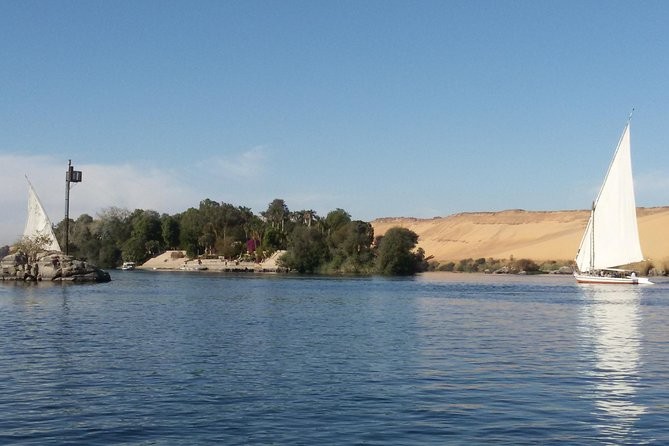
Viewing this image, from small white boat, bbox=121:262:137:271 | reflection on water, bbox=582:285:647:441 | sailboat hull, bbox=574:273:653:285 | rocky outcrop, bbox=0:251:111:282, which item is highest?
small white boat, bbox=121:262:137:271

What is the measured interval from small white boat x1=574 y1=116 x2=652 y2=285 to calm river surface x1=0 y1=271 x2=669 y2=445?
38530 mm

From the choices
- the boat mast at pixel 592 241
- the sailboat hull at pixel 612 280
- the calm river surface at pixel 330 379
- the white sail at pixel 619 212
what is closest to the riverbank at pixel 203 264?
the boat mast at pixel 592 241

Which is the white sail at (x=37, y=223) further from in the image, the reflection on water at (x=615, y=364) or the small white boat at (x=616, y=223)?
the reflection on water at (x=615, y=364)

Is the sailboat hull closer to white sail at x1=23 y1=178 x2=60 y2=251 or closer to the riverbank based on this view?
white sail at x1=23 y1=178 x2=60 y2=251

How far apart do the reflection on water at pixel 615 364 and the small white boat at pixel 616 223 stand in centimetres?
2630

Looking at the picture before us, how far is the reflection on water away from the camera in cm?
1844

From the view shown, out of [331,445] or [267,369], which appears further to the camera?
[267,369]

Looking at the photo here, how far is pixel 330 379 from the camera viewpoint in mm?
22984

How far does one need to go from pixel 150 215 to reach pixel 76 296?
13548 centimetres

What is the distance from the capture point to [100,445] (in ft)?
51.8

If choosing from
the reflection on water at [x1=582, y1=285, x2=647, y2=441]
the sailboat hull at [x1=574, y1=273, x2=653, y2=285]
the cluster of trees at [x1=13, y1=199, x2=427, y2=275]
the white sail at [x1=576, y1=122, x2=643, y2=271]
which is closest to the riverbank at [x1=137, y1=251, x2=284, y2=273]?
the cluster of trees at [x1=13, y1=199, x2=427, y2=275]

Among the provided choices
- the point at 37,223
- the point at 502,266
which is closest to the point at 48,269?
the point at 37,223

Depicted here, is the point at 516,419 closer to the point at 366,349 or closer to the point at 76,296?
the point at 366,349

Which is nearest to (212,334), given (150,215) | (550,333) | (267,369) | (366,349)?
(366,349)
